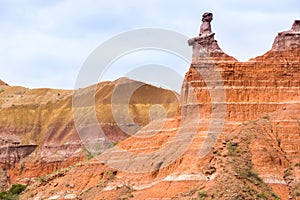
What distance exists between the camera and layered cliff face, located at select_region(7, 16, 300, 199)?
109 metres

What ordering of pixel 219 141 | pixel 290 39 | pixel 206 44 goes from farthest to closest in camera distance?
pixel 206 44
pixel 290 39
pixel 219 141

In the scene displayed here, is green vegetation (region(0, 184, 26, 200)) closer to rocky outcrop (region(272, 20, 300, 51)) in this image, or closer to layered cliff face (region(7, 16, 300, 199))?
layered cliff face (region(7, 16, 300, 199))

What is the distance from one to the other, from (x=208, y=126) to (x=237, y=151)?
6.27 metres

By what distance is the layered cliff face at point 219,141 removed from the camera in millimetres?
109000

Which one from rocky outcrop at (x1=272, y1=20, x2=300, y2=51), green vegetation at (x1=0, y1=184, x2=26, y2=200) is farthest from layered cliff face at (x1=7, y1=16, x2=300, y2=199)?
green vegetation at (x1=0, y1=184, x2=26, y2=200)

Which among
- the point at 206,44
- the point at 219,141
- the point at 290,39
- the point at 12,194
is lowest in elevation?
the point at 12,194

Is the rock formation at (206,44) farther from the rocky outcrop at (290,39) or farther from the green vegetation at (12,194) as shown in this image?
the green vegetation at (12,194)

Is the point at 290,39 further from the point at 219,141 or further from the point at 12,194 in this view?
the point at 12,194

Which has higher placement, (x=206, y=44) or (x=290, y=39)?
(x=290, y=39)

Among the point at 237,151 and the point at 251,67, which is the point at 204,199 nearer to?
the point at 237,151

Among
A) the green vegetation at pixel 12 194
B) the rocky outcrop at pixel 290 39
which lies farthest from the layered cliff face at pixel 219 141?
the green vegetation at pixel 12 194

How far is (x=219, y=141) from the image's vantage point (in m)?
115

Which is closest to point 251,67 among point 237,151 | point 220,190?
point 237,151

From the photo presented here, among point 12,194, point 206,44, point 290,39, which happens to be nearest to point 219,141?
point 206,44
